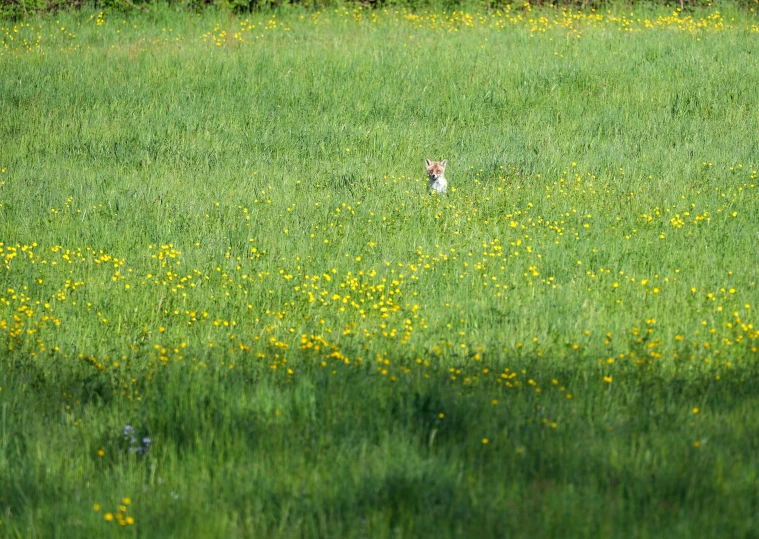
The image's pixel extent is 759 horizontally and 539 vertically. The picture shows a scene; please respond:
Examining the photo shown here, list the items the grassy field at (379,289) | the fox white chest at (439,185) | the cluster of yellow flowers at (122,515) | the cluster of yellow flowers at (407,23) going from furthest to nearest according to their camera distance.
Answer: the cluster of yellow flowers at (407,23) < the fox white chest at (439,185) < the grassy field at (379,289) < the cluster of yellow flowers at (122,515)

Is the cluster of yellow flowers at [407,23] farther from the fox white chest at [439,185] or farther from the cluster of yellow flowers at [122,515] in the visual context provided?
the cluster of yellow flowers at [122,515]

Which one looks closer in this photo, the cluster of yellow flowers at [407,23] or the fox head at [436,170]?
the fox head at [436,170]

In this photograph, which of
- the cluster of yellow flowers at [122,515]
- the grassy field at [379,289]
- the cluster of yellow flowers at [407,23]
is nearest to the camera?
the cluster of yellow flowers at [122,515]

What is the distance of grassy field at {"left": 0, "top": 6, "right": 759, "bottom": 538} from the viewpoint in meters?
4.31


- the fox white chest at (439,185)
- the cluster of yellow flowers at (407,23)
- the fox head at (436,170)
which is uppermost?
the cluster of yellow flowers at (407,23)

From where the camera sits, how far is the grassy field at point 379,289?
14.1 feet

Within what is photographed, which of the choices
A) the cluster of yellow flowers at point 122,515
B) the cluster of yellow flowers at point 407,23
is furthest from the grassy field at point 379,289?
the cluster of yellow flowers at point 407,23

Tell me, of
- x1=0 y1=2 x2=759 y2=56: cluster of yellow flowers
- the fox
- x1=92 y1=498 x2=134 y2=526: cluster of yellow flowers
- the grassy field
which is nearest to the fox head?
the fox

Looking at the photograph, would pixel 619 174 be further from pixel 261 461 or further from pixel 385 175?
pixel 261 461

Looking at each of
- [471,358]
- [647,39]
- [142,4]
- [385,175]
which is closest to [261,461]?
[471,358]

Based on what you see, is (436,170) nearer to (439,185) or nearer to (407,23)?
(439,185)

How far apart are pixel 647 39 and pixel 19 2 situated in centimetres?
1331

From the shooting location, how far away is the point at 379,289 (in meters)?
7.41

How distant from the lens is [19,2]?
19.6 meters
